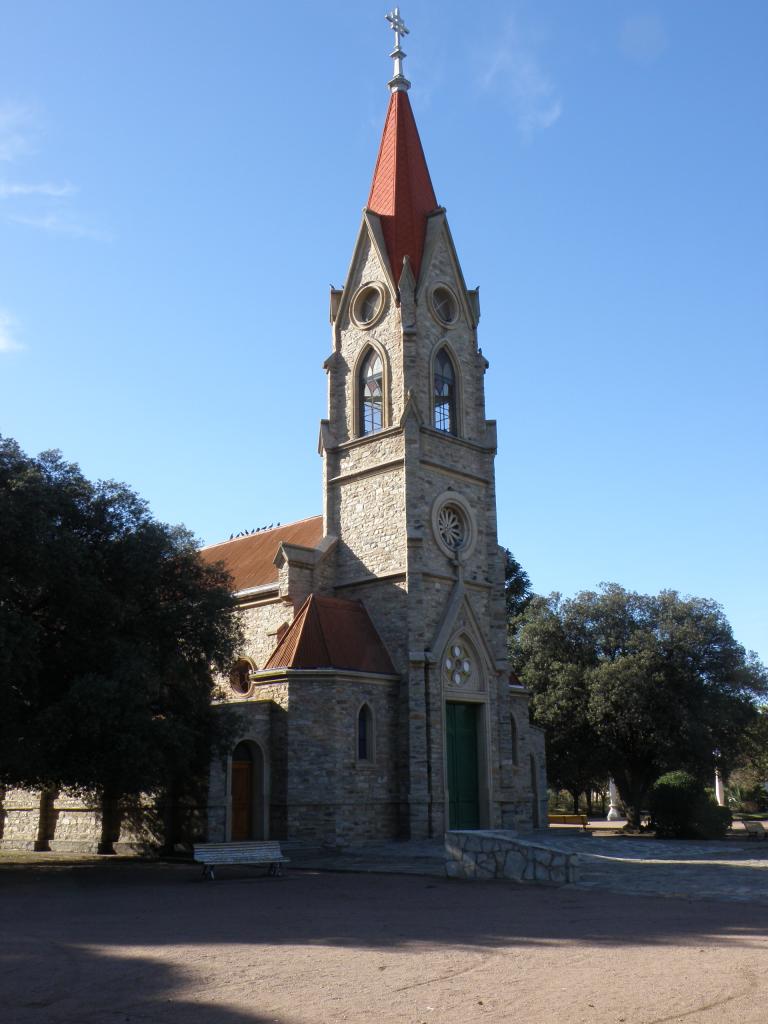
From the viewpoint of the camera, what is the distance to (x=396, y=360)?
30.6 metres

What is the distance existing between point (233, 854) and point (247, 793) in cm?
695

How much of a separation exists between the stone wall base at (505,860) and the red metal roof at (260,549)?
14438 millimetres

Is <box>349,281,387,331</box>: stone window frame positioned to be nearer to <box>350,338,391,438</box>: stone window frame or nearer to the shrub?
<box>350,338,391,438</box>: stone window frame

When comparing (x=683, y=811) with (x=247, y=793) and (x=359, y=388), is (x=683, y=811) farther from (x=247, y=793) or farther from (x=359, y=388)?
(x=359, y=388)

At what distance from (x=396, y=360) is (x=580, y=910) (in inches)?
806

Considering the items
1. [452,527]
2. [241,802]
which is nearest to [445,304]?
[452,527]

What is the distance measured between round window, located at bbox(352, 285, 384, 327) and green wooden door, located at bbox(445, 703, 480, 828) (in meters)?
13.1

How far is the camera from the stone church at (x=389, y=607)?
25.5 meters

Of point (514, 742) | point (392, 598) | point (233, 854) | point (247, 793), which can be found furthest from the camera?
point (514, 742)

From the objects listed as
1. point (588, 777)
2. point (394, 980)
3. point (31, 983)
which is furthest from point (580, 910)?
point (588, 777)

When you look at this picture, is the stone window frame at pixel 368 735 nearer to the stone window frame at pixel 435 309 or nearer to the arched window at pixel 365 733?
the arched window at pixel 365 733

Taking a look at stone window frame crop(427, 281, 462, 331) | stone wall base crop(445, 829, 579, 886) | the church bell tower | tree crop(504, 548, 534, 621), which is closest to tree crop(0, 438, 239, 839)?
stone wall base crop(445, 829, 579, 886)

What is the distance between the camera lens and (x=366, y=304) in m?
32.7

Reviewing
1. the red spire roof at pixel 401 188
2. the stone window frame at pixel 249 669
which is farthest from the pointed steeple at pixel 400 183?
the stone window frame at pixel 249 669
